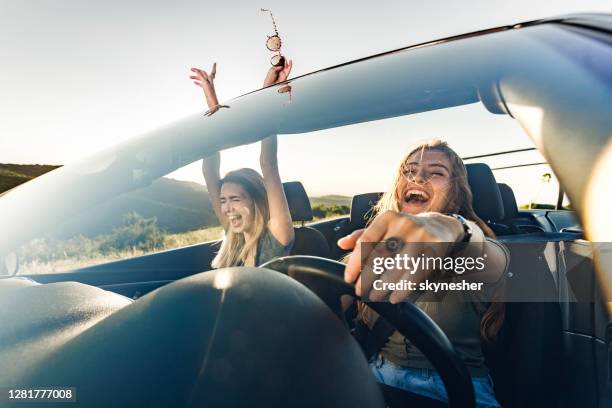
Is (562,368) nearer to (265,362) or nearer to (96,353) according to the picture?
(265,362)

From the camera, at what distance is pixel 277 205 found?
3.36 feet

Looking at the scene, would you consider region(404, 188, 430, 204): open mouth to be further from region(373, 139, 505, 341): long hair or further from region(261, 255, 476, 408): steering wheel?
region(261, 255, 476, 408): steering wheel

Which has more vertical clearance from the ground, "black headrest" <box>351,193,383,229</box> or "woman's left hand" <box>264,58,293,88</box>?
"woman's left hand" <box>264,58,293,88</box>

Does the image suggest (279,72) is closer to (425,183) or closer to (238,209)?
(238,209)

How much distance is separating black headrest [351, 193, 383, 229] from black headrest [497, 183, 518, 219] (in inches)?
10.6

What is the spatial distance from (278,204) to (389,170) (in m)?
0.26

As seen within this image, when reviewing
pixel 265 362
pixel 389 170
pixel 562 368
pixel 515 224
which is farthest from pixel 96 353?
pixel 562 368

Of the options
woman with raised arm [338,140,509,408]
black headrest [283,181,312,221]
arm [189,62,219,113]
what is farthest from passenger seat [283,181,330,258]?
arm [189,62,219,113]

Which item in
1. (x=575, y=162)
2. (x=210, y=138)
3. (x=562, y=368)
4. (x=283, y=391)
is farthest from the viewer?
(x=210, y=138)

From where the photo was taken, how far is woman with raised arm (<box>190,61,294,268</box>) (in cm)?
95

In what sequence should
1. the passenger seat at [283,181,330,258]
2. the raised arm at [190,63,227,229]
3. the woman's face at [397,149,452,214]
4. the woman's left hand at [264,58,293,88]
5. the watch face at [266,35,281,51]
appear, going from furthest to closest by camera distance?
the woman's left hand at [264,58,293,88] < the watch face at [266,35,281,51] < the raised arm at [190,63,227,229] < the passenger seat at [283,181,330,258] < the woman's face at [397,149,452,214]

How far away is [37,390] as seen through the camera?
73 cm

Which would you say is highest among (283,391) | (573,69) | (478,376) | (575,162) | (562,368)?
(573,69)

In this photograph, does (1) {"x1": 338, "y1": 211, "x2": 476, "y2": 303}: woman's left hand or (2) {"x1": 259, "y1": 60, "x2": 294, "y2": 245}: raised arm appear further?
(2) {"x1": 259, "y1": 60, "x2": 294, "y2": 245}: raised arm
